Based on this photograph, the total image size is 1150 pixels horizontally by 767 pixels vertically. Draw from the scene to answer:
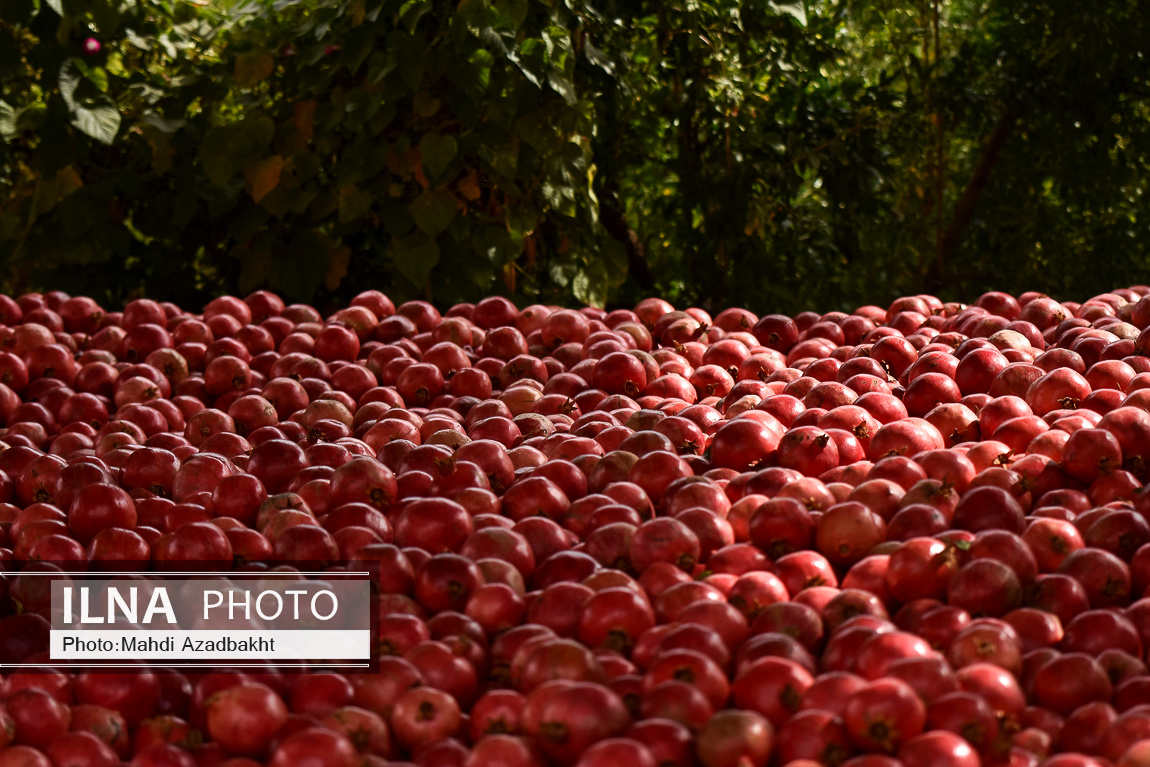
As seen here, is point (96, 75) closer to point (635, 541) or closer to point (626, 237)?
point (626, 237)

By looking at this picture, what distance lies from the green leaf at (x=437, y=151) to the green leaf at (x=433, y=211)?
4.7 inches

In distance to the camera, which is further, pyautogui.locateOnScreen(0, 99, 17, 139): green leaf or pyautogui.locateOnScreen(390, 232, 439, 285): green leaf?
pyautogui.locateOnScreen(0, 99, 17, 139): green leaf

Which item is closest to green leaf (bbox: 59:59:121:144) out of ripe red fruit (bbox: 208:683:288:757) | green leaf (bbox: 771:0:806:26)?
green leaf (bbox: 771:0:806:26)

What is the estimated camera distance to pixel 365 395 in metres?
2.33

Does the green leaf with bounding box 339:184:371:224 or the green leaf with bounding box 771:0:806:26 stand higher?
the green leaf with bounding box 771:0:806:26

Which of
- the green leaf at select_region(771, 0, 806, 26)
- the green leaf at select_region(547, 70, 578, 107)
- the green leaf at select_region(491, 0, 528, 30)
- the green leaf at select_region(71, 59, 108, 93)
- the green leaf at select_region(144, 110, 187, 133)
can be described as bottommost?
the green leaf at select_region(547, 70, 578, 107)

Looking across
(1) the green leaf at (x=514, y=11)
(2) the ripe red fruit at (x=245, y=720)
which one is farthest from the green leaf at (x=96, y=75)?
(2) the ripe red fruit at (x=245, y=720)

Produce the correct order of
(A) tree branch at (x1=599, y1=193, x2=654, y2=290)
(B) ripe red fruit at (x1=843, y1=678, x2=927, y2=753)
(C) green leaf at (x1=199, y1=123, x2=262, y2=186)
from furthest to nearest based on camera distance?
(A) tree branch at (x1=599, y1=193, x2=654, y2=290)
(C) green leaf at (x1=199, y1=123, x2=262, y2=186)
(B) ripe red fruit at (x1=843, y1=678, x2=927, y2=753)

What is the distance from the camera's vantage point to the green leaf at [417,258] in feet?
11.8

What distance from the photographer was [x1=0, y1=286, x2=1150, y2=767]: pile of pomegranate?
113 centimetres

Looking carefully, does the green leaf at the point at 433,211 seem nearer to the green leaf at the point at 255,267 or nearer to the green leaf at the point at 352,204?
the green leaf at the point at 352,204

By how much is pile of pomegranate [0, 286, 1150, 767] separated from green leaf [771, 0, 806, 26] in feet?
5.96

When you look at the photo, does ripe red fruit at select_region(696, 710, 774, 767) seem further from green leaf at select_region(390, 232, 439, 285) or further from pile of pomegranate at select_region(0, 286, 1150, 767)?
green leaf at select_region(390, 232, 439, 285)

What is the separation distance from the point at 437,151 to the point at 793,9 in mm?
1395
